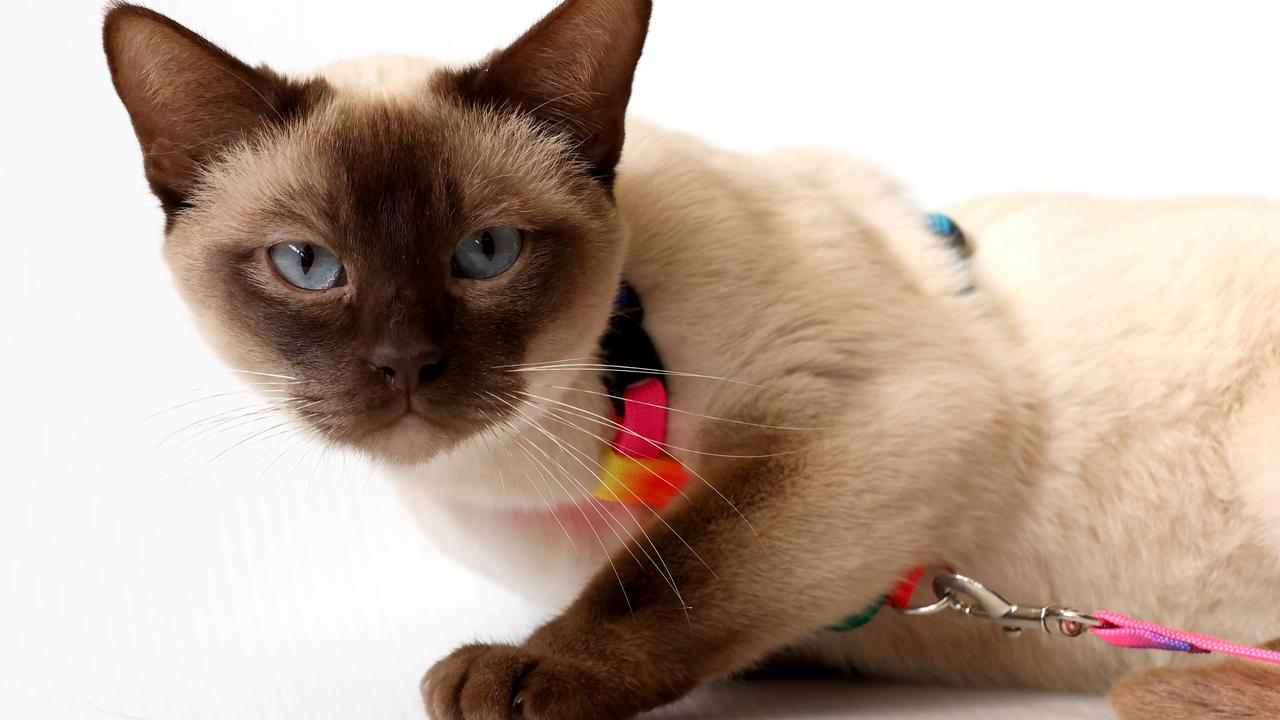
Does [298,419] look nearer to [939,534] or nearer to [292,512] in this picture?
[939,534]

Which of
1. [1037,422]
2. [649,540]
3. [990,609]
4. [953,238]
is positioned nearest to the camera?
[649,540]

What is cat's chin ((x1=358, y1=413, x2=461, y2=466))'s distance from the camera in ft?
4.58

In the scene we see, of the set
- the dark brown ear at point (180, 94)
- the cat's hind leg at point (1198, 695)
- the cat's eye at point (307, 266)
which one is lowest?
the cat's hind leg at point (1198, 695)

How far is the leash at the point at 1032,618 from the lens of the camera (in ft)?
4.93

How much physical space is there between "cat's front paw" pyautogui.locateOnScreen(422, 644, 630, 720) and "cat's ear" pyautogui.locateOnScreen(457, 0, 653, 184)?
57 centimetres

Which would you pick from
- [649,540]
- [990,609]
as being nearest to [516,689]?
[649,540]

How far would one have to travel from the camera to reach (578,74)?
1.51 metres

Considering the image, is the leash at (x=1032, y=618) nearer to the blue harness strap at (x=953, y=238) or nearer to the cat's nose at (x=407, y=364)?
the blue harness strap at (x=953, y=238)

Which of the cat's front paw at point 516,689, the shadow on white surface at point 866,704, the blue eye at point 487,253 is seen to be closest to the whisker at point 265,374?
the blue eye at point 487,253

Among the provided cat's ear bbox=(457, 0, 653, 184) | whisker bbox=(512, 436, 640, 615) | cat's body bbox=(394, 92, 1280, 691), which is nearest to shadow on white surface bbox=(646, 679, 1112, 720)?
cat's body bbox=(394, 92, 1280, 691)

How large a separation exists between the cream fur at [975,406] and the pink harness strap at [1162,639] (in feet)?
0.67

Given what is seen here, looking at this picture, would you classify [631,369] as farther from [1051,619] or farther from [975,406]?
[1051,619]

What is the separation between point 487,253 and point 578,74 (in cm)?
24

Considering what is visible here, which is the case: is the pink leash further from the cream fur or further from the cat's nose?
the cat's nose
